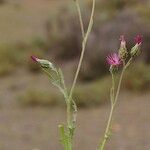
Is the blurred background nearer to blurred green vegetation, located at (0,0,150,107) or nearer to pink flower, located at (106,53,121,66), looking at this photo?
blurred green vegetation, located at (0,0,150,107)

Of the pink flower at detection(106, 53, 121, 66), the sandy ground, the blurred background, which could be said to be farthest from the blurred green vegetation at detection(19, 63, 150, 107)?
the pink flower at detection(106, 53, 121, 66)

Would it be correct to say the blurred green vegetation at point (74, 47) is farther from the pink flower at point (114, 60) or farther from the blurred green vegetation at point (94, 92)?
the pink flower at point (114, 60)

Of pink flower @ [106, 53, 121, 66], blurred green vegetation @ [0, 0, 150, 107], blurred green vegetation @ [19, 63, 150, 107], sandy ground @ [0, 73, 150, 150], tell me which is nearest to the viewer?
pink flower @ [106, 53, 121, 66]

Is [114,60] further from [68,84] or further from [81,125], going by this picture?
[68,84]

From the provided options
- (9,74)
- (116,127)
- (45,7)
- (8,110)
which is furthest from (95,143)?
(45,7)

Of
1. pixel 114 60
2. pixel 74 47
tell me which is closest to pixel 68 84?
pixel 74 47

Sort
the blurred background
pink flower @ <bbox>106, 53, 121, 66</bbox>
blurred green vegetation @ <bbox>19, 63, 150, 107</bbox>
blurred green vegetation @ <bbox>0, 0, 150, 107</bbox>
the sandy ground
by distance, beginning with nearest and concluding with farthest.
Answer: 1. pink flower @ <bbox>106, 53, 121, 66</bbox>
2. the sandy ground
3. the blurred background
4. blurred green vegetation @ <bbox>19, 63, 150, 107</bbox>
5. blurred green vegetation @ <bbox>0, 0, 150, 107</bbox>

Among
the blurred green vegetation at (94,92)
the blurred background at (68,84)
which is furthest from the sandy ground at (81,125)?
the blurred green vegetation at (94,92)

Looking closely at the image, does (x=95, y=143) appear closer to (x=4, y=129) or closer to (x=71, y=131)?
(x=4, y=129)
